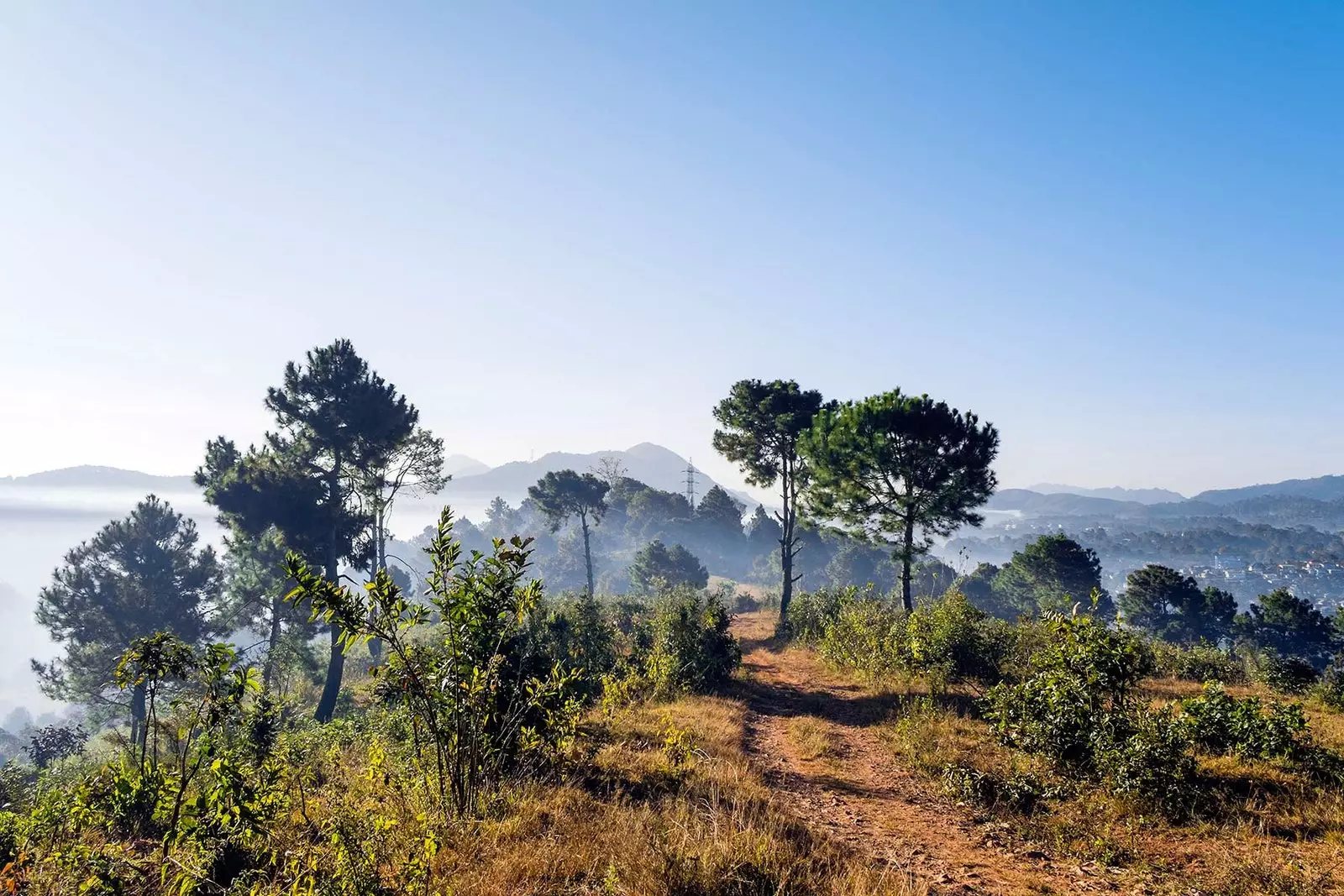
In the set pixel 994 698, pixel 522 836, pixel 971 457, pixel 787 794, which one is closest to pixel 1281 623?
pixel 971 457

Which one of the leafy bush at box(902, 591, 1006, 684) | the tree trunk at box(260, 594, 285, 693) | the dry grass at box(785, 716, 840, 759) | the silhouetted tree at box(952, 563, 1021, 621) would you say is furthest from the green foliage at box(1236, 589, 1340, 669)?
the tree trunk at box(260, 594, 285, 693)

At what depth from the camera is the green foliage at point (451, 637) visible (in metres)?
4.21

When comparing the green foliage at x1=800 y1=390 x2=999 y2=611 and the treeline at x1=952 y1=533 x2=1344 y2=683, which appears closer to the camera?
the green foliage at x1=800 y1=390 x2=999 y2=611

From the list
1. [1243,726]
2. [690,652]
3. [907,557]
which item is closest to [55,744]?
[690,652]

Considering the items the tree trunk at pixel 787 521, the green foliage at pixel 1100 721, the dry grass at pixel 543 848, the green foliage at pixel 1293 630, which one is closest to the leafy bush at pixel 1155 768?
the green foliage at pixel 1100 721

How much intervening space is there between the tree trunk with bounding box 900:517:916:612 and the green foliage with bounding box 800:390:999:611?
0.11 ft

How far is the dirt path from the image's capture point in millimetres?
5262

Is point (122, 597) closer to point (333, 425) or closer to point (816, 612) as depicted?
point (333, 425)

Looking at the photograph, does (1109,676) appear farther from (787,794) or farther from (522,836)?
(522,836)

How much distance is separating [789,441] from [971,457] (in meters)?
9.31

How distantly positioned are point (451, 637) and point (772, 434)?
25.7 metres

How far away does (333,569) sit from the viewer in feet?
85.0

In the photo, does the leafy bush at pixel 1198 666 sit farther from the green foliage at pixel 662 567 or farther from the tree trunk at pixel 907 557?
the green foliage at pixel 662 567

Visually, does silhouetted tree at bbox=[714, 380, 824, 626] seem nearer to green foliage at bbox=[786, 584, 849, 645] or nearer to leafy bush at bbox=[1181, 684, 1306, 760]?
green foliage at bbox=[786, 584, 849, 645]
